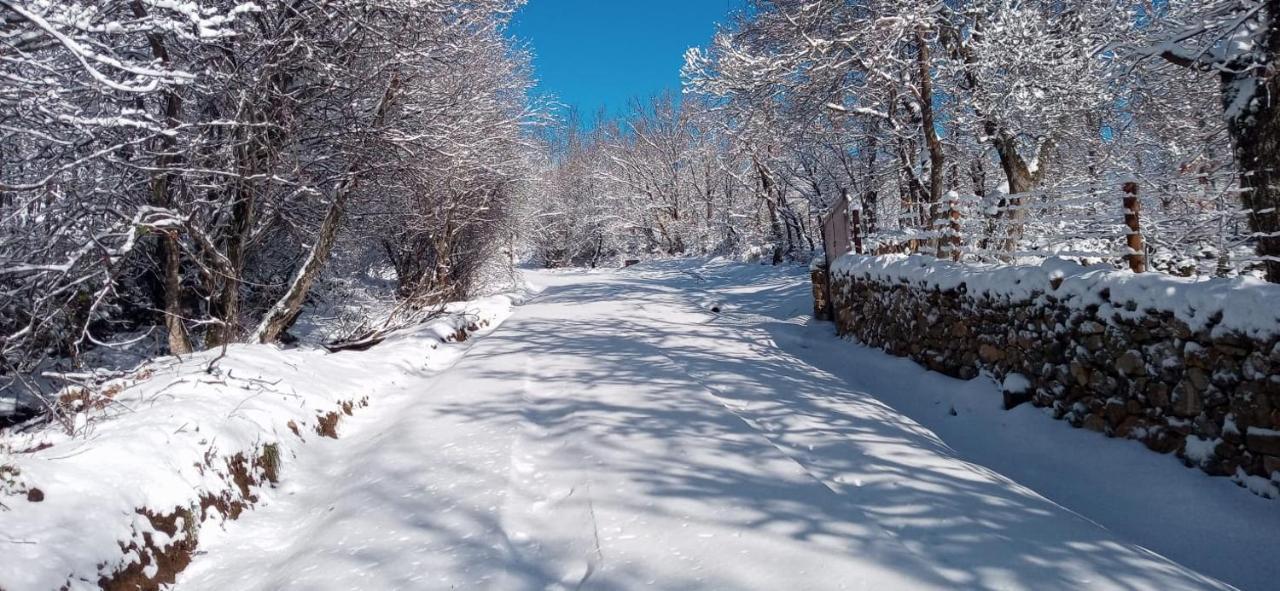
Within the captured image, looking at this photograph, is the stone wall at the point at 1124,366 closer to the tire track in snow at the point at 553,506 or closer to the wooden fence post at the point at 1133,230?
the wooden fence post at the point at 1133,230

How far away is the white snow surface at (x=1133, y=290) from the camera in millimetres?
4316

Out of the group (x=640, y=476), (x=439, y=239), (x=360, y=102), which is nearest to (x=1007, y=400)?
(x=640, y=476)

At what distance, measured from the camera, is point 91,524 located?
336cm

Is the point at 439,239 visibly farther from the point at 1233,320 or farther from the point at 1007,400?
the point at 1233,320

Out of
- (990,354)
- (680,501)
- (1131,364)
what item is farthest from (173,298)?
(1131,364)

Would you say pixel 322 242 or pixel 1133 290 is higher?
pixel 322 242

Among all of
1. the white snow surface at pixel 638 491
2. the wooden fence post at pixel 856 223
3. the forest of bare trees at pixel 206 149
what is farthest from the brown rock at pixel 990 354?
the forest of bare trees at pixel 206 149

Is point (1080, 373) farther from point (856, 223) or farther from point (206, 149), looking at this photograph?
point (206, 149)

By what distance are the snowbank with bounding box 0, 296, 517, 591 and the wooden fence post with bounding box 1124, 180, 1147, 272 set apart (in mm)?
6620

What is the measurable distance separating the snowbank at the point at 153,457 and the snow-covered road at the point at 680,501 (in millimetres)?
240

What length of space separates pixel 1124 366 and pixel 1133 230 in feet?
3.82

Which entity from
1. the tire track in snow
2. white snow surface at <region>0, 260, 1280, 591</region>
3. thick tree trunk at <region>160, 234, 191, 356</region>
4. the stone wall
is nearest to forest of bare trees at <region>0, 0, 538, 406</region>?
thick tree trunk at <region>160, 234, 191, 356</region>

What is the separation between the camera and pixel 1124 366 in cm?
536

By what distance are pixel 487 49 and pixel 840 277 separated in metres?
7.77
